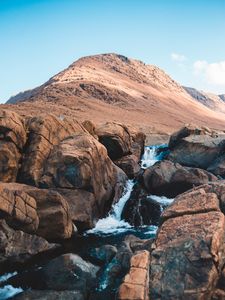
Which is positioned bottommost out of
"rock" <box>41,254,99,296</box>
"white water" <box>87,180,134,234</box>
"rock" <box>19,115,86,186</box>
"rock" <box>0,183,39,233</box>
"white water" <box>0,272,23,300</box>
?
"white water" <box>87,180,134,234</box>

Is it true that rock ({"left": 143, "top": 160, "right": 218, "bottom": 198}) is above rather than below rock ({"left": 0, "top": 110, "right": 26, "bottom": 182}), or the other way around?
below

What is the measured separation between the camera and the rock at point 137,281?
564 inches

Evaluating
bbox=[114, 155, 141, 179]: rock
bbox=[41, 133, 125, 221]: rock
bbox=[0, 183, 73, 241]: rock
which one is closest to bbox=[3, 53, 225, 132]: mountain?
bbox=[114, 155, 141, 179]: rock

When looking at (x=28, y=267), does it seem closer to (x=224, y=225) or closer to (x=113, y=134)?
(x=224, y=225)

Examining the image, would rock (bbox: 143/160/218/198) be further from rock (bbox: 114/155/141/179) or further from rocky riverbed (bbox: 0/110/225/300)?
rock (bbox: 114/155/141/179)

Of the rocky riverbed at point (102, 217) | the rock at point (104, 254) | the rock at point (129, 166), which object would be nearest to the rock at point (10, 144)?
the rocky riverbed at point (102, 217)

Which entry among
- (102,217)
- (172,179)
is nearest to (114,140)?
(172,179)

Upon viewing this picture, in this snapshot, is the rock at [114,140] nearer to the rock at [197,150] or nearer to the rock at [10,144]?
the rock at [197,150]

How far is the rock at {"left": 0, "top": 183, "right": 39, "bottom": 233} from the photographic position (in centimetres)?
2241

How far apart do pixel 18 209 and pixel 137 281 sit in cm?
1065

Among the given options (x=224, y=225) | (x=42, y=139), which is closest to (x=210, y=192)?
(x=224, y=225)

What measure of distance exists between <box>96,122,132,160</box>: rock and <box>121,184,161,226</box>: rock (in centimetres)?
850

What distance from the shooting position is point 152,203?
32094 mm

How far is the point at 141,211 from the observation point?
31.8 m
